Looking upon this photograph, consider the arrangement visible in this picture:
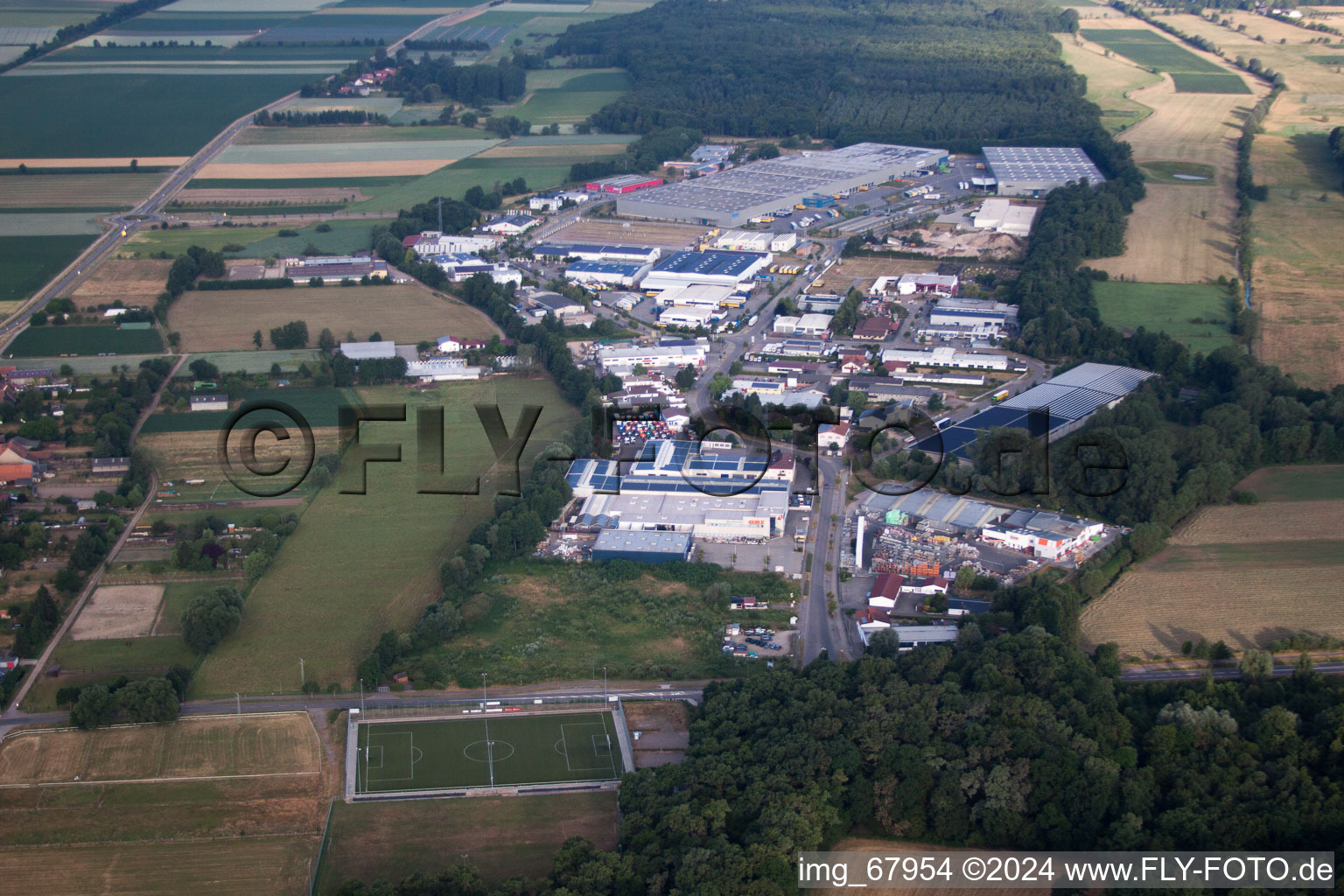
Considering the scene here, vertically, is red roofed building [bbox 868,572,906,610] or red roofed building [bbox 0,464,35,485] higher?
red roofed building [bbox 868,572,906,610]

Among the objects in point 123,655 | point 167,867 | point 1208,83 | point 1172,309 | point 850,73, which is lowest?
point 167,867

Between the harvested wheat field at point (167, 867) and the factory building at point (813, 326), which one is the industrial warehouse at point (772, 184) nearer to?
the factory building at point (813, 326)

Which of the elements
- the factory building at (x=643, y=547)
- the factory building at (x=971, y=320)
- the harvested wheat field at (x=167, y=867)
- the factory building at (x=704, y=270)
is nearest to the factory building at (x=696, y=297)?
the factory building at (x=704, y=270)

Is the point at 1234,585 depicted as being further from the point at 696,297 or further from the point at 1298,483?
the point at 696,297

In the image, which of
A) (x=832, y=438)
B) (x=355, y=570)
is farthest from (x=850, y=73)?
(x=355, y=570)

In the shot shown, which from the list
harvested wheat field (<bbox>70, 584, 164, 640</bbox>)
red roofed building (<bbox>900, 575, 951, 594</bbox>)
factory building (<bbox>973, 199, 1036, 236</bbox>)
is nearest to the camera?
harvested wheat field (<bbox>70, 584, 164, 640</bbox>)

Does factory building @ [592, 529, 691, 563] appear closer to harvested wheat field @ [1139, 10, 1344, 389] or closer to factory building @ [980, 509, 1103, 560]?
factory building @ [980, 509, 1103, 560]

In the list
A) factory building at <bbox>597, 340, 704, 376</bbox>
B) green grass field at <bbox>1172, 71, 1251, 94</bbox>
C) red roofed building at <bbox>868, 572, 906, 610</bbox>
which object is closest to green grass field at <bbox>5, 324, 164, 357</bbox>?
factory building at <bbox>597, 340, 704, 376</bbox>
